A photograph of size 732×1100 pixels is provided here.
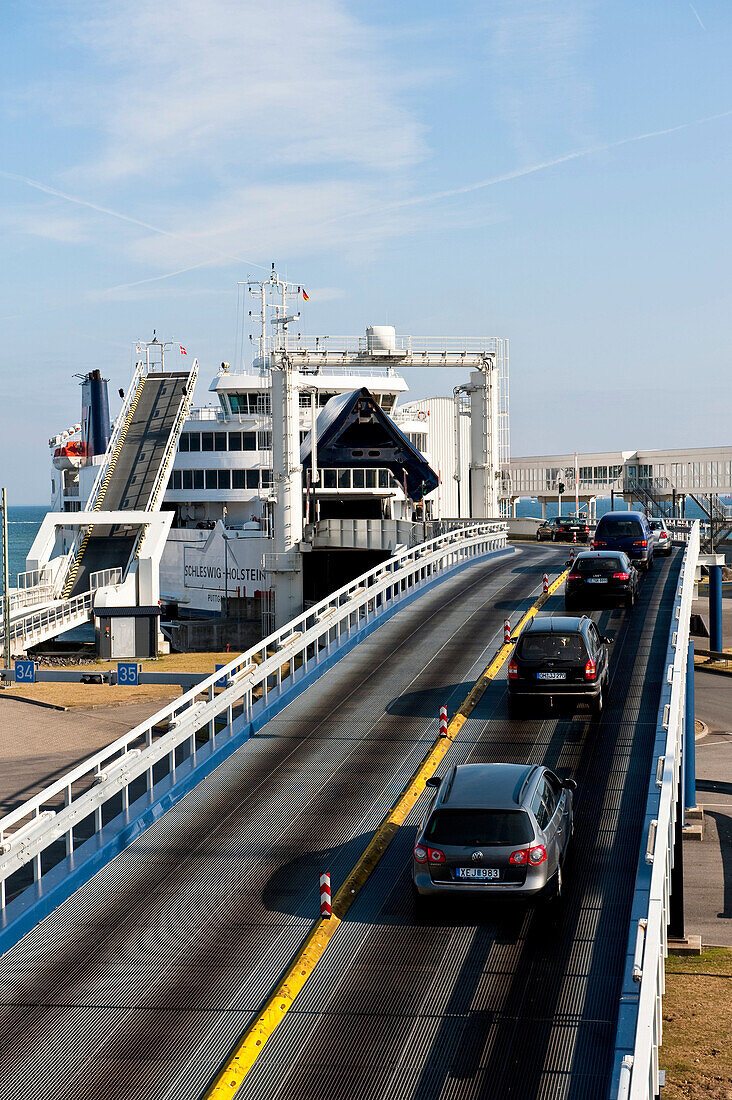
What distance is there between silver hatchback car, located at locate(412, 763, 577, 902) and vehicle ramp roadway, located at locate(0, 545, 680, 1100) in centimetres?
48

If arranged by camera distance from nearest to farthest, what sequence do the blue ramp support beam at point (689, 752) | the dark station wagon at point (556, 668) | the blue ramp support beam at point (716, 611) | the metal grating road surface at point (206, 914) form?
the metal grating road surface at point (206, 914)
the dark station wagon at point (556, 668)
the blue ramp support beam at point (689, 752)
the blue ramp support beam at point (716, 611)

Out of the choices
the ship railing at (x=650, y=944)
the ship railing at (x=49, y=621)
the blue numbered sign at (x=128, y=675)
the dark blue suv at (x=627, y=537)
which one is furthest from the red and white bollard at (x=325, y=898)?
the ship railing at (x=49, y=621)

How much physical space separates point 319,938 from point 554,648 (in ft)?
26.8

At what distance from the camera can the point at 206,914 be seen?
12336 millimetres

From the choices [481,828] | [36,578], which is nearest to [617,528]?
[481,828]

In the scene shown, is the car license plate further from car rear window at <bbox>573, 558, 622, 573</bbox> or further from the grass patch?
car rear window at <bbox>573, 558, 622, 573</bbox>

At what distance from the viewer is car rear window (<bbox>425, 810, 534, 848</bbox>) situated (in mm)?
11523

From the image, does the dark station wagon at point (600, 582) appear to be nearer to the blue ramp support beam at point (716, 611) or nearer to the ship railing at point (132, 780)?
the ship railing at point (132, 780)

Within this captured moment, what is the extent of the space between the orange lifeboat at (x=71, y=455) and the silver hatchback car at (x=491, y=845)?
72.6 m

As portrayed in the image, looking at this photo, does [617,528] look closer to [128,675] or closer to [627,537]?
[627,537]

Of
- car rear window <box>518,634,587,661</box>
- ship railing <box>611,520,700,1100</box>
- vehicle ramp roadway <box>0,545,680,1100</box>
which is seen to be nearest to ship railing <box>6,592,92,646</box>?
vehicle ramp roadway <box>0,545,680,1100</box>

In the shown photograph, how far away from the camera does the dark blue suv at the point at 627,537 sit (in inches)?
1342

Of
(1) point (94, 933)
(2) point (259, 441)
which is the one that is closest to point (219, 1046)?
(1) point (94, 933)

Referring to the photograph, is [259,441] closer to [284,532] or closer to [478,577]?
[284,532]
